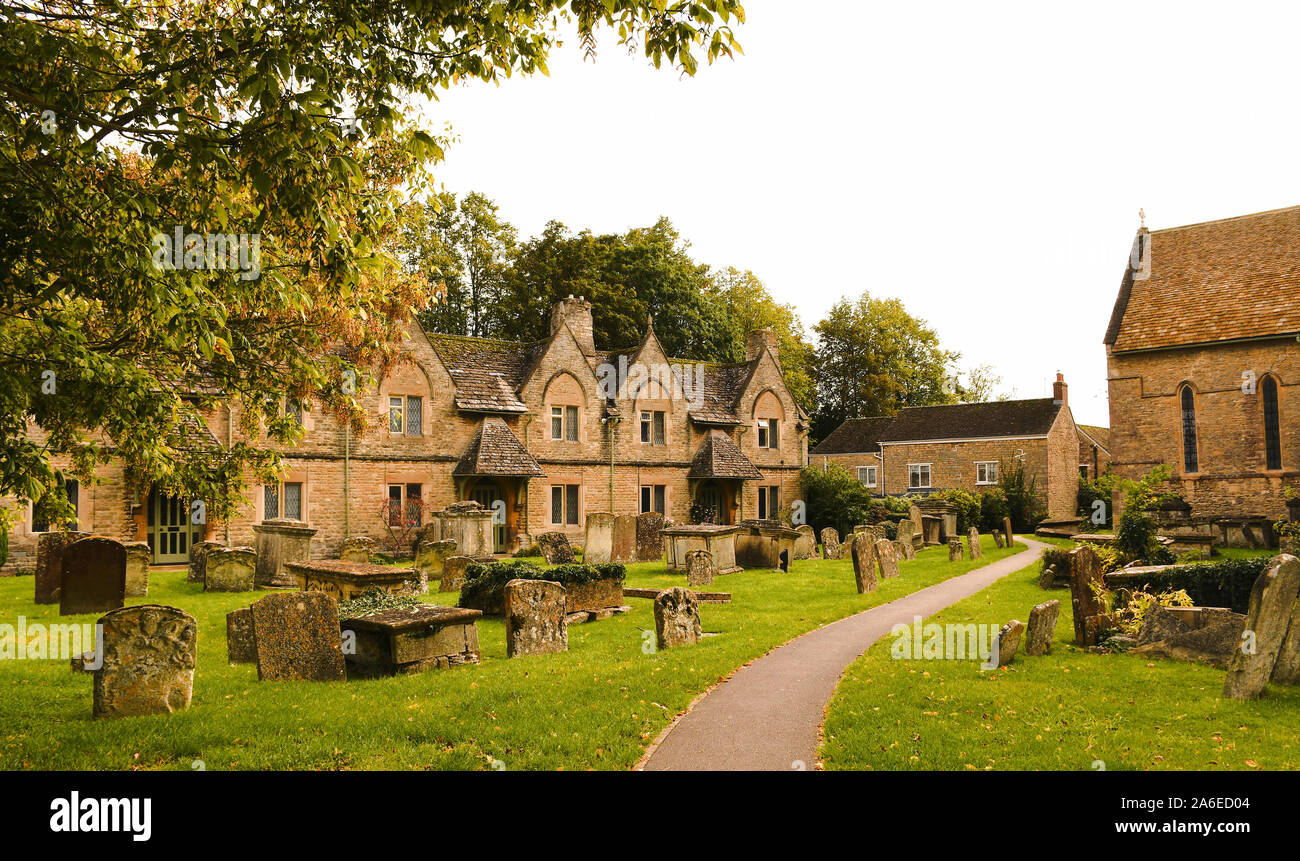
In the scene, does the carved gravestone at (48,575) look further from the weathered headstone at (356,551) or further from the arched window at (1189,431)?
the arched window at (1189,431)

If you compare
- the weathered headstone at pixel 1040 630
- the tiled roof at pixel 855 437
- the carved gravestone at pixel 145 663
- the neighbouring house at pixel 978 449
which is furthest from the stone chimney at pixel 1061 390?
the carved gravestone at pixel 145 663

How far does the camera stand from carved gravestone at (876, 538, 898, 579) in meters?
20.7

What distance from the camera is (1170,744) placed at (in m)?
7.25

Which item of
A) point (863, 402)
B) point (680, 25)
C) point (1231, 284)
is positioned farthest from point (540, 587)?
point (863, 402)

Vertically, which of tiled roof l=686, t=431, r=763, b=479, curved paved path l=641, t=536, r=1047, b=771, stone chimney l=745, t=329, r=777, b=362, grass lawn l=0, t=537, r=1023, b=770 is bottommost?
curved paved path l=641, t=536, r=1047, b=771

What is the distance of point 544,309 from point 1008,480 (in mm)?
27644

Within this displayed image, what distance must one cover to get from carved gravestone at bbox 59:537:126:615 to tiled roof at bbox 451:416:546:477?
13.8m

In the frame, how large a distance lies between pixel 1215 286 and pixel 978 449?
16031 mm

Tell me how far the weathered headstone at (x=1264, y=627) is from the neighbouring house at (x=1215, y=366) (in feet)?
75.2

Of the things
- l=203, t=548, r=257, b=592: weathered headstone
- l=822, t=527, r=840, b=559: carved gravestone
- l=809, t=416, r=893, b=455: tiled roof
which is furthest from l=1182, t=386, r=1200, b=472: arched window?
l=203, t=548, r=257, b=592: weathered headstone

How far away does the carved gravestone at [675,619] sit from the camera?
1212 centimetres

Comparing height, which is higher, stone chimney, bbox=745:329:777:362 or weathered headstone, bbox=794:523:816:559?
stone chimney, bbox=745:329:777:362

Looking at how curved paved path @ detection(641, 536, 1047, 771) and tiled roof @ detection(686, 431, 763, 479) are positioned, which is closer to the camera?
curved paved path @ detection(641, 536, 1047, 771)

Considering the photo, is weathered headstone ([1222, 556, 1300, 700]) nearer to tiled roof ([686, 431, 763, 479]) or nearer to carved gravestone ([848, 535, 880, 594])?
carved gravestone ([848, 535, 880, 594])
